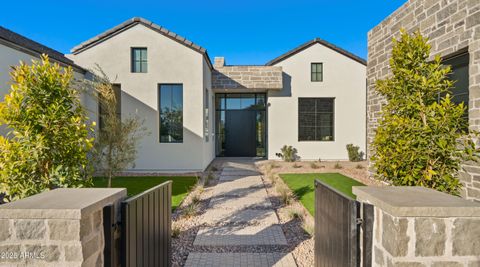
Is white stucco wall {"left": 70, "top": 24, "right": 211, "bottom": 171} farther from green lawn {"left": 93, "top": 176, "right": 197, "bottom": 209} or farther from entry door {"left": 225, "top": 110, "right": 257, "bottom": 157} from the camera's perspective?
entry door {"left": 225, "top": 110, "right": 257, "bottom": 157}

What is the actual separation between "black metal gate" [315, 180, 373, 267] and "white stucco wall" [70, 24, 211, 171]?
7855 millimetres

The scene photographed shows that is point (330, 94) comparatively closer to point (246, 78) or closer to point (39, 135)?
point (246, 78)

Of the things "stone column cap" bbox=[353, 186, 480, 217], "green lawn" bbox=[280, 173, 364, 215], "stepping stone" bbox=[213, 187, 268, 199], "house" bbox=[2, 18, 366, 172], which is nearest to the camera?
"stone column cap" bbox=[353, 186, 480, 217]

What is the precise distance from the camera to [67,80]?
9.63 ft

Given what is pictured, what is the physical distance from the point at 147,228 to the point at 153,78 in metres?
8.73

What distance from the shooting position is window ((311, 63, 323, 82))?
45.4 ft

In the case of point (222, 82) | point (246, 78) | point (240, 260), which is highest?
point (246, 78)

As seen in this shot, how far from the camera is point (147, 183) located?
802cm

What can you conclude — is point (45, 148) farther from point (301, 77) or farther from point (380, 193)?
point (301, 77)

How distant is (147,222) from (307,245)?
2557mm

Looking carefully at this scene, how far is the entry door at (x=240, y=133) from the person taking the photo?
49.4 ft

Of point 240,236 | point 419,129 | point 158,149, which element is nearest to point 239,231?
point 240,236

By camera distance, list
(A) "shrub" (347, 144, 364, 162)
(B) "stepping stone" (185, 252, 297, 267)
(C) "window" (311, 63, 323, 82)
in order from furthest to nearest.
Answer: (C) "window" (311, 63, 323, 82) → (A) "shrub" (347, 144, 364, 162) → (B) "stepping stone" (185, 252, 297, 267)

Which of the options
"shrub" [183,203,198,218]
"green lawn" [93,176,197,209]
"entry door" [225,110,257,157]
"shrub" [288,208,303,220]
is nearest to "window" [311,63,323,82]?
"entry door" [225,110,257,157]
